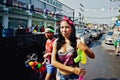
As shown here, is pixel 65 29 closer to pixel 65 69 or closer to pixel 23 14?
pixel 65 69

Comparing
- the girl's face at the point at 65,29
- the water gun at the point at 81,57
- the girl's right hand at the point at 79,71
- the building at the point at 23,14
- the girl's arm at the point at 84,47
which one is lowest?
the girl's right hand at the point at 79,71

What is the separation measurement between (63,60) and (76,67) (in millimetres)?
179

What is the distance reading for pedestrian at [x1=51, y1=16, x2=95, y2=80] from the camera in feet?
8.53

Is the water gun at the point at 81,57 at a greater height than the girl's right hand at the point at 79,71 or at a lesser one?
greater

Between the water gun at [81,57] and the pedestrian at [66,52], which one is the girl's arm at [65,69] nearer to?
the pedestrian at [66,52]

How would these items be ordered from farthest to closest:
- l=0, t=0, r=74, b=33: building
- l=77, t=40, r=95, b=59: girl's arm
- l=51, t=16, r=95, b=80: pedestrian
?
l=0, t=0, r=74, b=33: building < l=51, t=16, r=95, b=80: pedestrian < l=77, t=40, r=95, b=59: girl's arm

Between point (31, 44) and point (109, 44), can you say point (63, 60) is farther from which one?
point (109, 44)

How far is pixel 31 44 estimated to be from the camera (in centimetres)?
885

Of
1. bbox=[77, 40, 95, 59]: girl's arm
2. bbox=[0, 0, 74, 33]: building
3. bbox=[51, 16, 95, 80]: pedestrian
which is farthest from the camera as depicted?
bbox=[0, 0, 74, 33]: building

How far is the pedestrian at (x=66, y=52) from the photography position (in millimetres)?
2600

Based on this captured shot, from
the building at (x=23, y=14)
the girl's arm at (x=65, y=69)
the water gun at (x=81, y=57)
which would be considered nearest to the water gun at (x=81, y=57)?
the water gun at (x=81, y=57)

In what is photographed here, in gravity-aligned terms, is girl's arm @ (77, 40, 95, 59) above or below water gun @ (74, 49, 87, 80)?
above

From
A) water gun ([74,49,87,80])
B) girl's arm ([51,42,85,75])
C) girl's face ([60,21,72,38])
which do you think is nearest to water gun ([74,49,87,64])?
water gun ([74,49,87,80])

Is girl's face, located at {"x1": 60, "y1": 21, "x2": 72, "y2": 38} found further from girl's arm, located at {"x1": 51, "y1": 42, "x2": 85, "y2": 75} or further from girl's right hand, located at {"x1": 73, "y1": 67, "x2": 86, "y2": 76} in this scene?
girl's right hand, located at {"x1": 73, "y1": 67, "x2": 86, "y2": 76}
